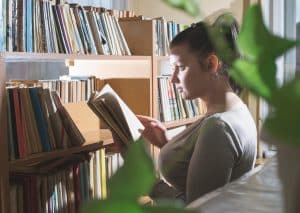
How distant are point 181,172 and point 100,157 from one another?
0.60 meters

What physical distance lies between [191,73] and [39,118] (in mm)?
580

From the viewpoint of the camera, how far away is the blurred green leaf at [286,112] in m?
0.23

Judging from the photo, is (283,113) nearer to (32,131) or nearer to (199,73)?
(199,73)

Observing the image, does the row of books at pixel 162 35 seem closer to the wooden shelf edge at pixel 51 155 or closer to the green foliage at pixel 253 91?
the wooden shelf edge at pixel 51 155

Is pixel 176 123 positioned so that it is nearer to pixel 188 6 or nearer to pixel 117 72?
pixel 117 72

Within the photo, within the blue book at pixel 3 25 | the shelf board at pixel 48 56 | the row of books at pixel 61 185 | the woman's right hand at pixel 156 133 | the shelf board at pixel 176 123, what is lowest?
the row of books at pixel 61 185

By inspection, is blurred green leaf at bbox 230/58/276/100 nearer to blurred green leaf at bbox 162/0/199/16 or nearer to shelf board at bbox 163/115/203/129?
blurred green leaf at bbox 162/0/199/16

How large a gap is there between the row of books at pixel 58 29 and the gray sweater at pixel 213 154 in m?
0.65

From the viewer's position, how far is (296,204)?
36 centimetres

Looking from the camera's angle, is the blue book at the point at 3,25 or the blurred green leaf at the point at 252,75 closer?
the blurred green leaf at the point at 252,75

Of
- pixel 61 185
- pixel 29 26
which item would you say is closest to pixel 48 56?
pixel 29 26

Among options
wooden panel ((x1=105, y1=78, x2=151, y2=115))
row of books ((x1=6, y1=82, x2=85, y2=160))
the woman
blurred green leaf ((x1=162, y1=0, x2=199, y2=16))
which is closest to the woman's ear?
the woman

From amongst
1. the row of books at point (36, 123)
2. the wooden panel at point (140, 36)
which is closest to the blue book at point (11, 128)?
the row of books at point (36, 123)

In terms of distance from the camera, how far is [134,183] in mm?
261
